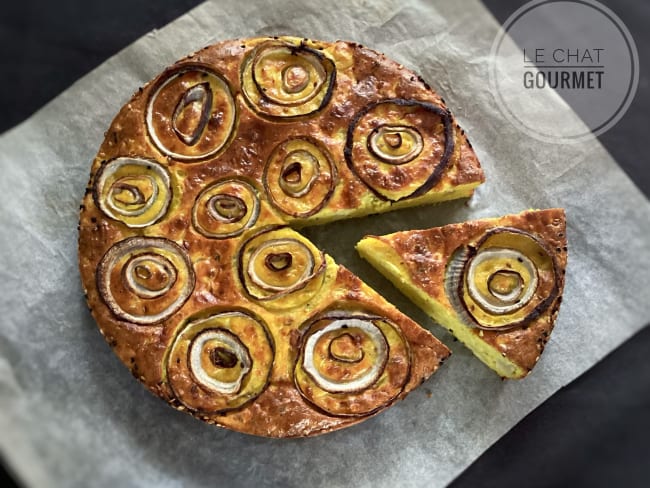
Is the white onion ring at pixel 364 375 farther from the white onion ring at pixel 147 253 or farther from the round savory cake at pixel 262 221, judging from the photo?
the white onion ring at pixel 147 253

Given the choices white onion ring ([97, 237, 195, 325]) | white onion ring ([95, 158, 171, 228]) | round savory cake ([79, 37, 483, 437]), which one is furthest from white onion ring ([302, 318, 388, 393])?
white onion ring ([95, 158, 171, 228])

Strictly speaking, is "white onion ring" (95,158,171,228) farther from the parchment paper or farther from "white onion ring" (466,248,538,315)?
"white onion ring" (466,248,538,315)

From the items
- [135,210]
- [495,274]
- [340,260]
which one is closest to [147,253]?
[135,210]

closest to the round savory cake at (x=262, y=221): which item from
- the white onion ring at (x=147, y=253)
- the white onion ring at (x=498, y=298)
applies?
the white onion ring at (x=147, y=253)

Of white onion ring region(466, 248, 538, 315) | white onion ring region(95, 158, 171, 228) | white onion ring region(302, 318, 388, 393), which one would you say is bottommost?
white onion ring region(302, 318, 388, 393)

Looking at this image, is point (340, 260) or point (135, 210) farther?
point (340, 260)

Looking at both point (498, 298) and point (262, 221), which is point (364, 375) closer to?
point (498, 298)

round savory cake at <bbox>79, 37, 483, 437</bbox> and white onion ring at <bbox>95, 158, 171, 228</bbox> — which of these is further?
white onion ring at <bbox>95, 158, 171, 228</bbox>

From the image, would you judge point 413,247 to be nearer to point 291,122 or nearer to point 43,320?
point 291,122
